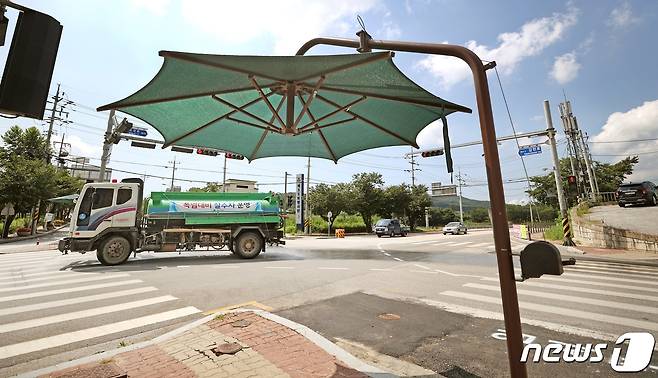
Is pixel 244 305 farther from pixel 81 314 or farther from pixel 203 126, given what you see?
pixel 203 126

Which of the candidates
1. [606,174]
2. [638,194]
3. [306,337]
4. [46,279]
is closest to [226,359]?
[306,337]

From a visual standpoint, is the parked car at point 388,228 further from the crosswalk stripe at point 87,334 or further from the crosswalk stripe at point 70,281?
the crosswalk stripe at point 87,334

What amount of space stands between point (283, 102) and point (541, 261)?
351 centimetres

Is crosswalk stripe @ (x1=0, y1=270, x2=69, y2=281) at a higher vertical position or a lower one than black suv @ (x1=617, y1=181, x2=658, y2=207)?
lower

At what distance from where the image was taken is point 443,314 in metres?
5.30

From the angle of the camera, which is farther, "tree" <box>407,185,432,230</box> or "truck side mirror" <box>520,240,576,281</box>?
"tree" <box>407,185,432,230</box>

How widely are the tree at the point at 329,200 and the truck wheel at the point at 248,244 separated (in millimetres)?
29668

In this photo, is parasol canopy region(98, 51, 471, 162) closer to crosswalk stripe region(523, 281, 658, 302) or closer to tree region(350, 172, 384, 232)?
crosswalk stripe region(523, 281, 658, 302)

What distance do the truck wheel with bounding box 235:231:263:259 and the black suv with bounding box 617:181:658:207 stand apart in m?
27.9

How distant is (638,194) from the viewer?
74.3ft

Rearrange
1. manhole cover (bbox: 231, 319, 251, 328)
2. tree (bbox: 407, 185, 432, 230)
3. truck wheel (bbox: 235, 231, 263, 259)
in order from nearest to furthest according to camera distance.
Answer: manhole cover (bbox: 231, 319, 251, 328), truck wheel (bbox: 235, 231, 263, 259), tree (bbox: 407, 185, 432, 230)

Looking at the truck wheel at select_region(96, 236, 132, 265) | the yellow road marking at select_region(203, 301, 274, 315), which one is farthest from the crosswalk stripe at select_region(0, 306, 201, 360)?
the truck wheel at select_region(96, 236, 132, 265)

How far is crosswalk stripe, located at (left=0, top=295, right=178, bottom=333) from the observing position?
4.74 m

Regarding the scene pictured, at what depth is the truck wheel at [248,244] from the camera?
40.3 ft
